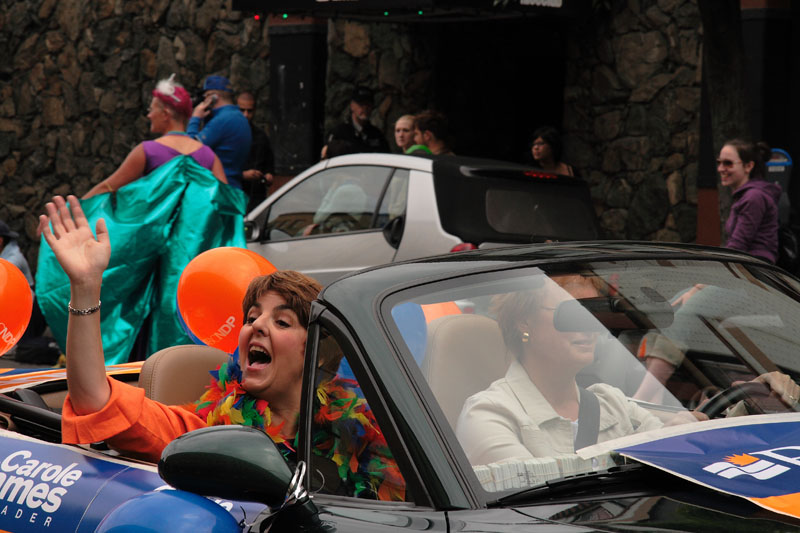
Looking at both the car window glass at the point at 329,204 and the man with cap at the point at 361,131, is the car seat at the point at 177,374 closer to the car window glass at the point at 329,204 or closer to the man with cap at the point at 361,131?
the car window glass at the point at 329,204

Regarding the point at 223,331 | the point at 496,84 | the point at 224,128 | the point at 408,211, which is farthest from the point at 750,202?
the point at 496,84

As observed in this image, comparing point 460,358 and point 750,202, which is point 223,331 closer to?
point 460,358

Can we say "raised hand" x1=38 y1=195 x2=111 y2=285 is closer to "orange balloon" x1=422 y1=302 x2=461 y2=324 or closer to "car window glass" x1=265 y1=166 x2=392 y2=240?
"orange balloon" x1=422 y1=302 x2=461 y2=324

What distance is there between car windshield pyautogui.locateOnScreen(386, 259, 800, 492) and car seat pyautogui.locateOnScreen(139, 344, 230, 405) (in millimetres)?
1270

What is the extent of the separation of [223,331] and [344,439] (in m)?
2.45

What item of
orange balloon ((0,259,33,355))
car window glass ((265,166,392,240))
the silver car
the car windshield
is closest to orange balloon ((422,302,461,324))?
the car windshield

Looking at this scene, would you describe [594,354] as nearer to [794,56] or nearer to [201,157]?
[201,157]

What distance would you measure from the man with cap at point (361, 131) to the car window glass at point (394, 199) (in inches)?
106

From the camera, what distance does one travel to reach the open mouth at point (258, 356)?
312cm

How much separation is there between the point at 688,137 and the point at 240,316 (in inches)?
341

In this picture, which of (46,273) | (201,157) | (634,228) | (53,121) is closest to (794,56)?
(634,228)

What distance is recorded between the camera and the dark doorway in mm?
14609

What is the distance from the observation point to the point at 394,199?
8.62 m

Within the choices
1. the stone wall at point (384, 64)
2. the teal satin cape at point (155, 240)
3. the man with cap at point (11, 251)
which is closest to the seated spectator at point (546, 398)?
the teal satin cape at point (155, 240)
